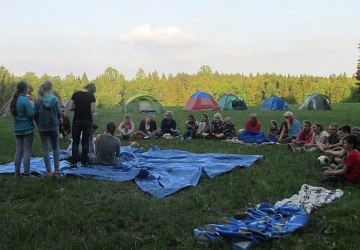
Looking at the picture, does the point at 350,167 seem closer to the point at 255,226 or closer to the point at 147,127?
the point at 255,226

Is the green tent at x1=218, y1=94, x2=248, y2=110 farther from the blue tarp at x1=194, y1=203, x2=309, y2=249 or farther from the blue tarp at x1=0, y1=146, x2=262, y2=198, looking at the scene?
the blue tarp at x1=194, y1=203, x2=309, y2=249

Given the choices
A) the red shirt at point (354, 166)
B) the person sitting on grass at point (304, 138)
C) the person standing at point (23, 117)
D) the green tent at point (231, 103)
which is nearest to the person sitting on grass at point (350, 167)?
the red shirt at point (354, 166)

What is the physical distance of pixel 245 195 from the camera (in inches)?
237

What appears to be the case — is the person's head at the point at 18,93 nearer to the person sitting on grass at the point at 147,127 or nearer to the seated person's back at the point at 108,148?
the seated person's back at the point at 108,148

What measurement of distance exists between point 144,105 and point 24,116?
1991 cm

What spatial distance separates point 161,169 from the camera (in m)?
7.96

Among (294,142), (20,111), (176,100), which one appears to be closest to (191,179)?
(20,111)

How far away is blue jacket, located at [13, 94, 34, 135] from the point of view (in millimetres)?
6914

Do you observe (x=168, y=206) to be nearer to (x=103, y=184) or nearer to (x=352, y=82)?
(x=103, y=184)

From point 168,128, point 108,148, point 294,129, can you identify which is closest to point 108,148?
point 108,148

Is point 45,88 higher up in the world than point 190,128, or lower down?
higher up

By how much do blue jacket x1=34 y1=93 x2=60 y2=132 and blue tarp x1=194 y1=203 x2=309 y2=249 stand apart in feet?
11.8

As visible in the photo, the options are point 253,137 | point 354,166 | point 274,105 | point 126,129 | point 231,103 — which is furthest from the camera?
point 274,105

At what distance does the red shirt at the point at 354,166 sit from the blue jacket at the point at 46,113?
480cm
